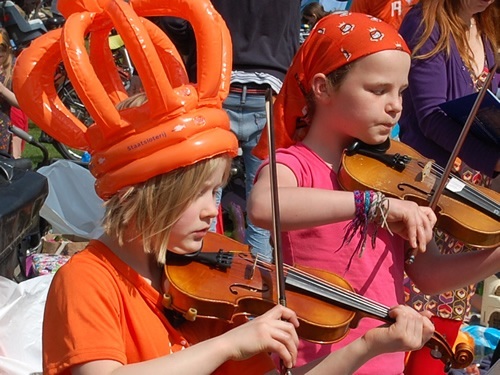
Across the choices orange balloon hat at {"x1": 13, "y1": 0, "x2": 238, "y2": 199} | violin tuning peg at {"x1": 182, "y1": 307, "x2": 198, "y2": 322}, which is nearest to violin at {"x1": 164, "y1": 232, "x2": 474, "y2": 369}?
violin tuning peg at {"x1": 182, "y1": 307, "x2": 198, "y2": 322}

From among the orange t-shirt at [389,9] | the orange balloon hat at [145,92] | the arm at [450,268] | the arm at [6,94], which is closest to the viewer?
the orange balloon hat at [145,92]

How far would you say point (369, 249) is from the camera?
1990mm

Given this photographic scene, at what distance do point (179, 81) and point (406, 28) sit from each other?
131cm

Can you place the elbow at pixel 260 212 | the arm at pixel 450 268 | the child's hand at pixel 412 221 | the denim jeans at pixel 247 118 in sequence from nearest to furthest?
1. the child's hand at pixel 412 221
2. the elbow at pixel 260 212
3. the arm at pixel 450 268
4. the denim jeans at pixel 247 118

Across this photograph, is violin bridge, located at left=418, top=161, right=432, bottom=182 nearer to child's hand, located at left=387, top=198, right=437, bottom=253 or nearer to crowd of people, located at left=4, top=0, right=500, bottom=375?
crowd of people, located at left=4, top=0, right=500, bottom=375

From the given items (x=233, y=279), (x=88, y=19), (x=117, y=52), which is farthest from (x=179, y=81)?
(x=117, y=52)

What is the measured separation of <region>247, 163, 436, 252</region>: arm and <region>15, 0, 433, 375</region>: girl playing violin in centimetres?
22

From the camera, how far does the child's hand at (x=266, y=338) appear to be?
1444 millimetres

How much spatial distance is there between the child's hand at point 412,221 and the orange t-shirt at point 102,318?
435 mm

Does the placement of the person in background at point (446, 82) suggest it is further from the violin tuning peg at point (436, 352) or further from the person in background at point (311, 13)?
the person in background at point (311, 13)

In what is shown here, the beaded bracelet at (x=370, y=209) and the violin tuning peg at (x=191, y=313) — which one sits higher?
the beaded bracelet at (x=370, y=209)

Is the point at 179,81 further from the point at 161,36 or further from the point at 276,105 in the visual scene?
the point at 276,105

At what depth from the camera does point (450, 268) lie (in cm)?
203

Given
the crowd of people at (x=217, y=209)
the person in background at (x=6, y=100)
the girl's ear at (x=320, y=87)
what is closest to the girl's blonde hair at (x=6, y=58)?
the person in background at (x=6, y=100)
